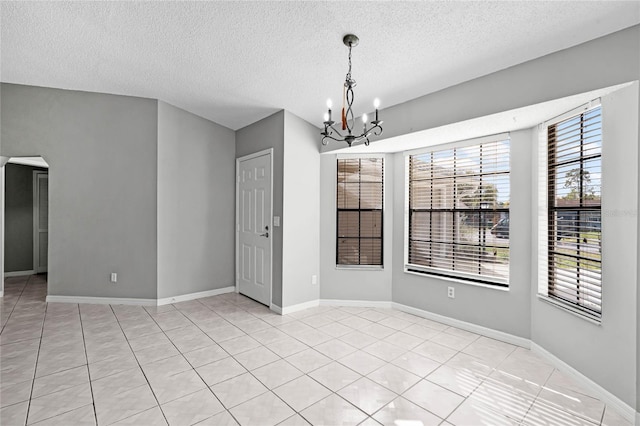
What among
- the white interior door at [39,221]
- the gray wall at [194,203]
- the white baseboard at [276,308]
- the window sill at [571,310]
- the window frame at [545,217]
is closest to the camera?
the window sill at [571,310]

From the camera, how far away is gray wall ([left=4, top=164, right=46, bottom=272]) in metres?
5.75

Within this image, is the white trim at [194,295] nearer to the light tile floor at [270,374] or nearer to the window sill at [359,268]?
the light tile floor at [270,374]

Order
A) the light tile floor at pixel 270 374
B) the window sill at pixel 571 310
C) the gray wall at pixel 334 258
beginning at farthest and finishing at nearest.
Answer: the gray wall at pixel 334 258 → the window sill at pixel 571 310 → the light tile floor at pixel 270 374

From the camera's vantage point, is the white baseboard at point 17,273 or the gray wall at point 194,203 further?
the white baseboard at point 17,273

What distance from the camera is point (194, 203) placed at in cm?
459

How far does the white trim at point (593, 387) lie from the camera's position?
6.59ft

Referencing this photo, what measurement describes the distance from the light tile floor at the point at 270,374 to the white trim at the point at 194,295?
48 cm

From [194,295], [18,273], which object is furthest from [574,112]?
[18,273]

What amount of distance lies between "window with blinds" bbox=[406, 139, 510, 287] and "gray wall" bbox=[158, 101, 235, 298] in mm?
2847

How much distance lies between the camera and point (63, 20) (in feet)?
8.48

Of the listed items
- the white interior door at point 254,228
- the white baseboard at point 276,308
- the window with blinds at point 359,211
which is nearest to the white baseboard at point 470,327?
the window with blinds at point 359,211

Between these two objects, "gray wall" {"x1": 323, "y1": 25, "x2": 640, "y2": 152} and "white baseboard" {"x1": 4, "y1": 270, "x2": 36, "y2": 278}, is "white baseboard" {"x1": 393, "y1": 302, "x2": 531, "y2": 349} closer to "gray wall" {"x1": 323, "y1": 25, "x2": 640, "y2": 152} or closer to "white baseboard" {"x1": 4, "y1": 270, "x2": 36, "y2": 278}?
"gray wall" {"x1": 323, "y1": 25, "x2": 640, "y2": 152}

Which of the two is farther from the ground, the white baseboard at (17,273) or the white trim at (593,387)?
the white baseboard at (17,273)

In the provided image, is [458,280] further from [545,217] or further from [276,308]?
[276,308]
